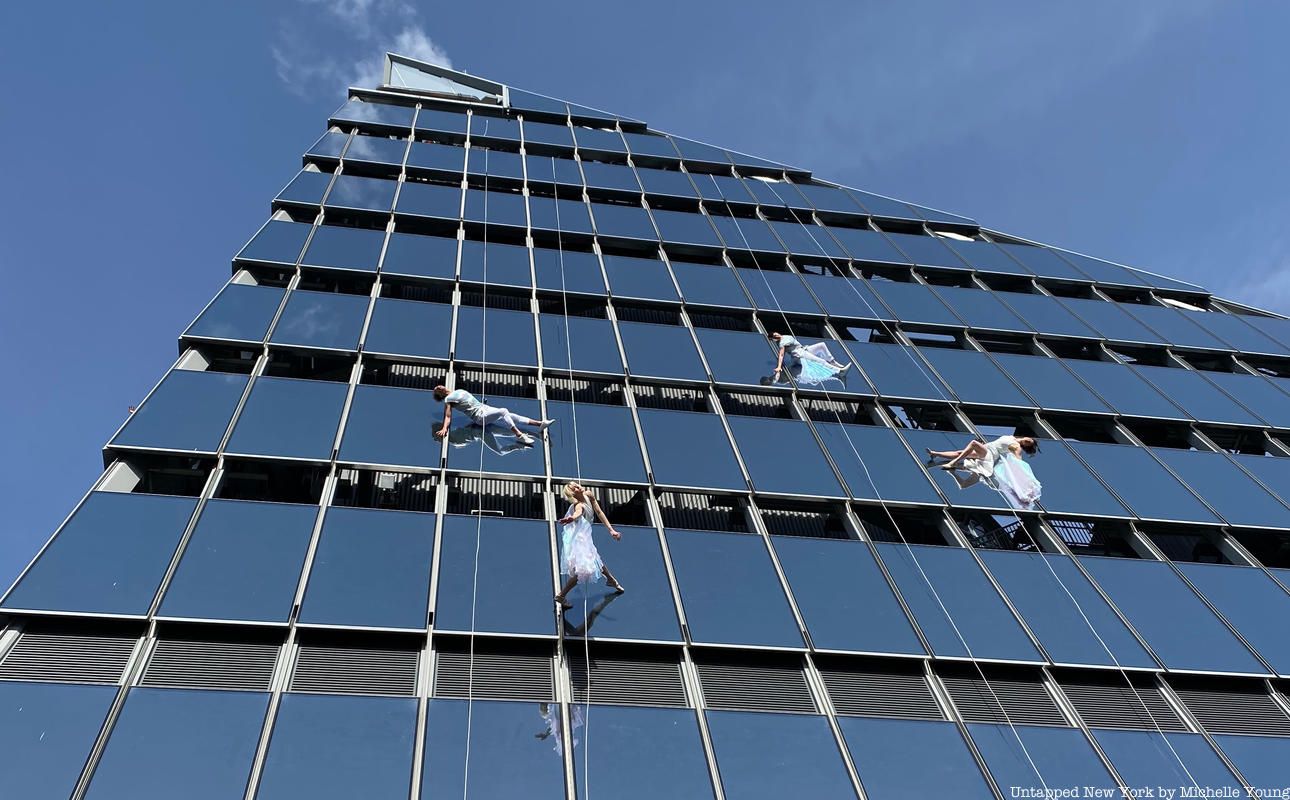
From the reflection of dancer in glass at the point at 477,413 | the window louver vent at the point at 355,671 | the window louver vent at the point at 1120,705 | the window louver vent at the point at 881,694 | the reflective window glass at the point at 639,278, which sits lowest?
the window louver vent at the point at 1120,705

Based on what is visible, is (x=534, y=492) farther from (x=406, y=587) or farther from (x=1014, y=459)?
(x=1014, y=459)

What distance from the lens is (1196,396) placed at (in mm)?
20031

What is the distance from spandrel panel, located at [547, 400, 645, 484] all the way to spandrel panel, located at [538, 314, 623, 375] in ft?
4.38

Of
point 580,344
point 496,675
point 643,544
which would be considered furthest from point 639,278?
point 496,675

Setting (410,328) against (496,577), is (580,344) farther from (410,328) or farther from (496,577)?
(496,577)

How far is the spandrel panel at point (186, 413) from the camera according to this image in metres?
12.6

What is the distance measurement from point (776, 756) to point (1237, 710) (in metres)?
6.58

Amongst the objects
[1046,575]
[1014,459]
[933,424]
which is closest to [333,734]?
[1046,575]

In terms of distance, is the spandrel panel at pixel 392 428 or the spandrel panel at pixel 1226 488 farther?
the spandrel panel at pixel 1226 488

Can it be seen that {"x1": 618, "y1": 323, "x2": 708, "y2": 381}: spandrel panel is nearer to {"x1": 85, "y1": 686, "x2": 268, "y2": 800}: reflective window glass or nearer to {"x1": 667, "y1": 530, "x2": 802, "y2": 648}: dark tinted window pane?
{"x1": 667, "y1": 530, "x2": 802, "y2": 648}: dark tinted window pane

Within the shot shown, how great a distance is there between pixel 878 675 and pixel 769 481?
3790mm

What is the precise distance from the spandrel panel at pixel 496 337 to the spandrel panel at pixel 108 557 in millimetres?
5809

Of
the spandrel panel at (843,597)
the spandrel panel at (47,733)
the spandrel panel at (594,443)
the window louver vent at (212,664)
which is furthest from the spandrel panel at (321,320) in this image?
the spandrel panel at (843,597)

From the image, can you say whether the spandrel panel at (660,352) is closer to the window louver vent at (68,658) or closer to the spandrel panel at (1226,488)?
the spandrel panel at (1226,488)
